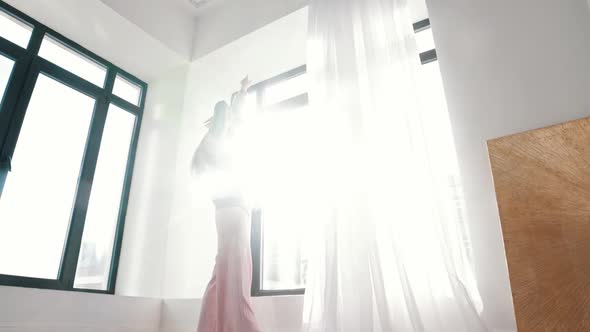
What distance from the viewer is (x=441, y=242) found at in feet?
5.93

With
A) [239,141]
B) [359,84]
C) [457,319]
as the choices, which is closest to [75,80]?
[239,141]

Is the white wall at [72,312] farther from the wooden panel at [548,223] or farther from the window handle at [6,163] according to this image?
the wooden panel at [548,223]

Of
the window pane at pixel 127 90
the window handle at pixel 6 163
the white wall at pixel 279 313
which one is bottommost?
the white wall at pixel 279 313

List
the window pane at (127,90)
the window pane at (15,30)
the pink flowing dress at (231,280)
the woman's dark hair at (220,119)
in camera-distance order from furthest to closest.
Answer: the window pane at (127,90) → the window pane at (15,30) → the woman's dark hair at (220,119) → the pink flowing dress at (231,280)

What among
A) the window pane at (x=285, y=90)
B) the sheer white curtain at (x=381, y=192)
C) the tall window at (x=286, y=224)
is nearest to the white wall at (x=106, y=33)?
the window pane at (x=285, y=90)

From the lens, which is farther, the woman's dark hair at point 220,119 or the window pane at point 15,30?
the window pane at point 15,30

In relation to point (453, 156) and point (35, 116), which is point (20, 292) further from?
point (453, 156)

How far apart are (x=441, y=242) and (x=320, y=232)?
630 millimetres

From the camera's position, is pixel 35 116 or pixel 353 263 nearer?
pixel 353 263

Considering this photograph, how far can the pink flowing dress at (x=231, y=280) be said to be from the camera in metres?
2.03

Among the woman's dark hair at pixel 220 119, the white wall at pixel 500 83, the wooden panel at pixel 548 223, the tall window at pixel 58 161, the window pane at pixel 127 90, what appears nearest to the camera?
the wooden panel at pixel 548 223

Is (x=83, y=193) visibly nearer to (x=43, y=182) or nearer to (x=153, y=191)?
(x=43, y=182)

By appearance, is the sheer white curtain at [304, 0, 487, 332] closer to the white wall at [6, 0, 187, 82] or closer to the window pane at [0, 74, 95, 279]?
the white wall at [6, 0, 187, 82]

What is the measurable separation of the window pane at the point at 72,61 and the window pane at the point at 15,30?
13 centimetres
